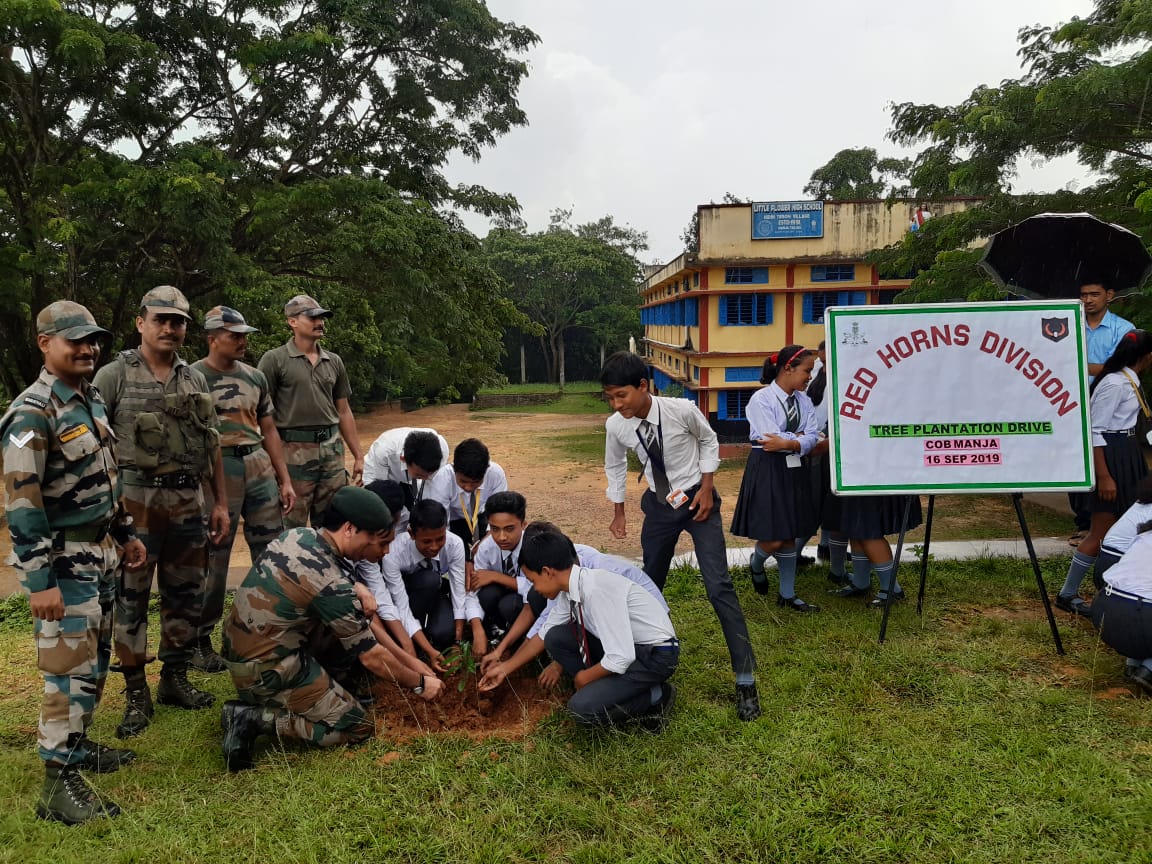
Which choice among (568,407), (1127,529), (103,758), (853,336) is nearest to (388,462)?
(103,758)

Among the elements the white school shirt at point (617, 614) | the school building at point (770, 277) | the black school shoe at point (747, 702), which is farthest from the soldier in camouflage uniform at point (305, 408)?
the school building at point (770, 277)

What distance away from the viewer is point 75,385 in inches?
119

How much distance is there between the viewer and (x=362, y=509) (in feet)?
9.84

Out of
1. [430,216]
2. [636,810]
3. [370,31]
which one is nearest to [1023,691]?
[636,810]

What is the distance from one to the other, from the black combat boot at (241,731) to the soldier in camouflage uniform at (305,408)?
1.60 metres

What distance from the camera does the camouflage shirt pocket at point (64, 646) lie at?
2828 mm

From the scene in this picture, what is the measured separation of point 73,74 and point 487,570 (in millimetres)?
9123

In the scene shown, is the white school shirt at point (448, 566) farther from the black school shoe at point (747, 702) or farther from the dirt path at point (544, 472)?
the dirt path at point (544, 472)

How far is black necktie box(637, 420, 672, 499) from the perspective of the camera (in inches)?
146

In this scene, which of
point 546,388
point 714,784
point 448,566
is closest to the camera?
point 714,784

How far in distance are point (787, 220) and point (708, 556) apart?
41.4 feet

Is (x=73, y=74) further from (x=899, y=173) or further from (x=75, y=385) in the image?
(x=899, y=173)

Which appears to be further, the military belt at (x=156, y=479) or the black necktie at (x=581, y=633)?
the military belt at (x=156, y=479)

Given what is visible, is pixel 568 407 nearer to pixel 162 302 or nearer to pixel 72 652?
pixel 162 302
